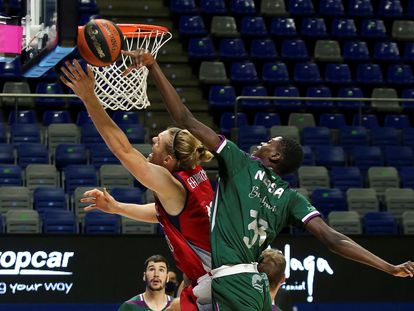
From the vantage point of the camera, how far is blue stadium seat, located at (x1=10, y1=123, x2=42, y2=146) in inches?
578

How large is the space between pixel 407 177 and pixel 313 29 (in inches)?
174

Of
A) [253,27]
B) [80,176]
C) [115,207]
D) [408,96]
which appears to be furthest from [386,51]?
[115,207]

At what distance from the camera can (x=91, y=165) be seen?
1402 cm

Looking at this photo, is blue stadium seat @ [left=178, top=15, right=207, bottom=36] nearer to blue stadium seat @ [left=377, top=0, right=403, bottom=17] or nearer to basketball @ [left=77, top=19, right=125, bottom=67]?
blue stadium seat @ [left=377, top=0, right=403, bottom=17]

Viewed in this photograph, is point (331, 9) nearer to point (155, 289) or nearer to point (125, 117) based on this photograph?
point (125, 117)

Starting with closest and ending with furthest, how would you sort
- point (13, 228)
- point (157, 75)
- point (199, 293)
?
point (157, 75)
point (199, 293)
point (13, 228)

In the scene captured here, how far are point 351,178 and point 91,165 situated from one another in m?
3.83

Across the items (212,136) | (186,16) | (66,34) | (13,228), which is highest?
(66,34)

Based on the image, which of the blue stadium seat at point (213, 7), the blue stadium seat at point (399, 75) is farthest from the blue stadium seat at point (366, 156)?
the blue stadium seat at point (213, 7)

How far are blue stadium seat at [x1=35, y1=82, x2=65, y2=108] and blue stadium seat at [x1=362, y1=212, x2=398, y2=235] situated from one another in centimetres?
515

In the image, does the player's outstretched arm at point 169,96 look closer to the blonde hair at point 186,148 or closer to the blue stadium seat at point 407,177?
the blonde hair at point 186,148

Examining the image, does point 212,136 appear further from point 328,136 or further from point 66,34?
point 328,136

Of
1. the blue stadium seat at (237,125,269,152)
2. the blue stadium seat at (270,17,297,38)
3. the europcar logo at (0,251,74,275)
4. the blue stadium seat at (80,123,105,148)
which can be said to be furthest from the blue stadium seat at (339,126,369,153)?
the europcar logo at (0,251,74,275)

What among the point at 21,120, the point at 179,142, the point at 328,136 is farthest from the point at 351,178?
the point at 179,142
